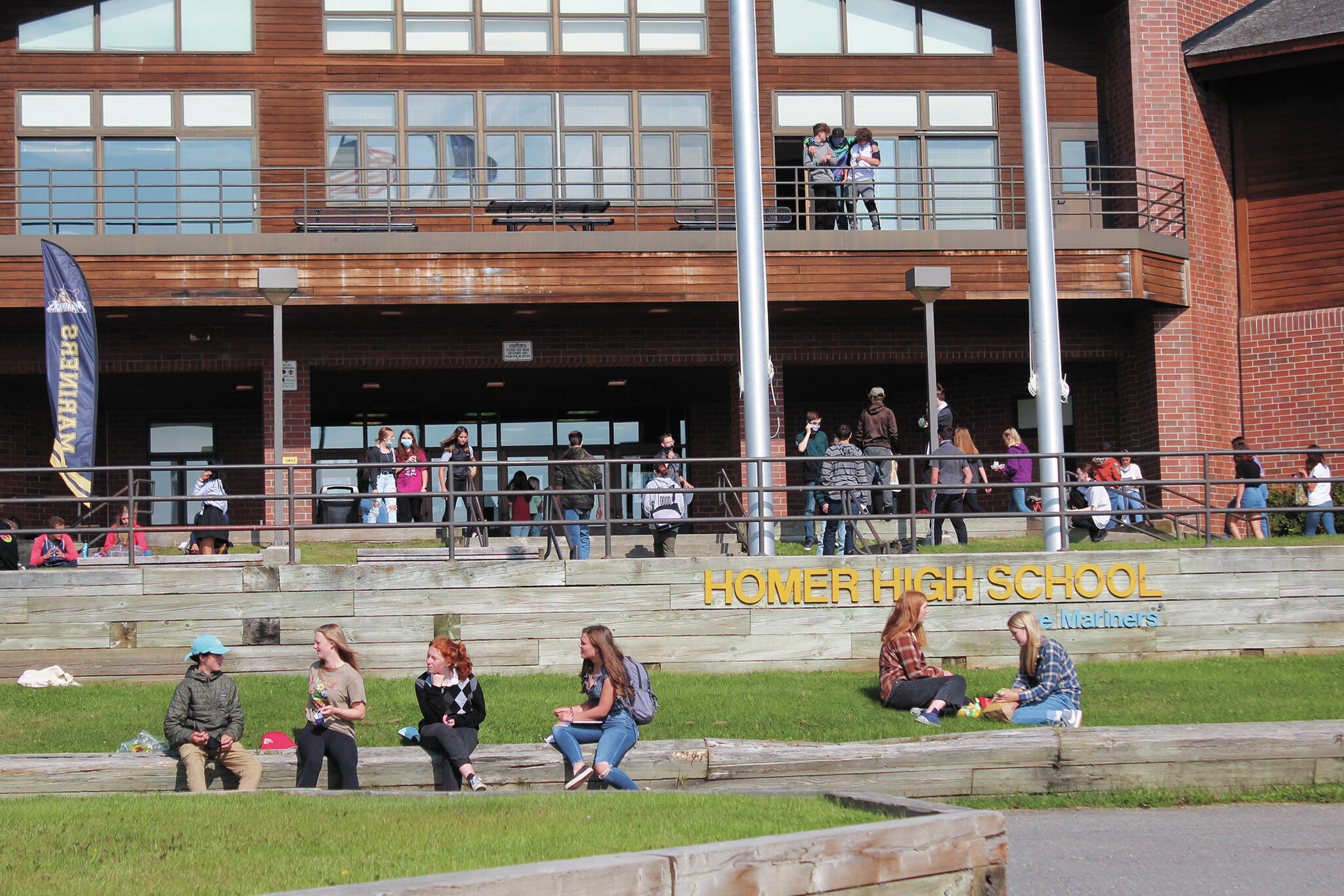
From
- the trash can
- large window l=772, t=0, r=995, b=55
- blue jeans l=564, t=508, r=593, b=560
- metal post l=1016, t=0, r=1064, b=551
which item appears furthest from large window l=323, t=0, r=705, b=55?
blue jeans l=564, t=508, r=593, b=560

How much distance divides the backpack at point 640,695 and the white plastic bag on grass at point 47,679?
211 inches

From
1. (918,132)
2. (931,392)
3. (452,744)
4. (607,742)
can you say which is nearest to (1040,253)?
(931,392)

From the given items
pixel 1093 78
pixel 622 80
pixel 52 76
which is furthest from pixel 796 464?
pixel 52 76

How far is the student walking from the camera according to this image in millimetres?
9844

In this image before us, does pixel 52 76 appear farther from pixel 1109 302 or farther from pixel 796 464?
pixel 1109 302

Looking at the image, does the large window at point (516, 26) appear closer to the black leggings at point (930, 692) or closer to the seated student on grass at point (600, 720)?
the black leggings at point (930, 692)

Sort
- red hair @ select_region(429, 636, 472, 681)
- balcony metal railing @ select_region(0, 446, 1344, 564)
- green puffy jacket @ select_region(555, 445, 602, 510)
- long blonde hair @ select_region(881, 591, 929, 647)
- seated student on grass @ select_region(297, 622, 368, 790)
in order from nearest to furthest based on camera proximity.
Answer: seated student on grass @ select_region(297, 622, 368, 790)
red hair @ select_region(429, 636, 472, 681)
long blonde hair @ select_region(881, 591, 929, 647)
balcony metal railing @ select_region(0, 446, 1344, 564)
green puffy jacket @ select_region(555, 445, 602, 510)

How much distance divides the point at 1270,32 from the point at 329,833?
19.1 m

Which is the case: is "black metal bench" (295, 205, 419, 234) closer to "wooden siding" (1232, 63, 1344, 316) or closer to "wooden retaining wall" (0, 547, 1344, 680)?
"wooden retaining wall" (0, 547, 1344, 680)

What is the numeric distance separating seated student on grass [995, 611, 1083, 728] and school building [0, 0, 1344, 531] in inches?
372

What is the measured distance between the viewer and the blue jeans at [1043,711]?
9797 mm

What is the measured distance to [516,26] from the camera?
21422mm

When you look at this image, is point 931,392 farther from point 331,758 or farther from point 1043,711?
point 331,758

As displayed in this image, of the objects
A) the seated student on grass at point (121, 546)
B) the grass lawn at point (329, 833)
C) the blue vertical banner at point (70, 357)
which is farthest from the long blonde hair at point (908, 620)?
the blue vertical banner at point (70, 357)
